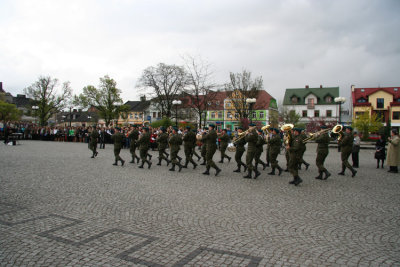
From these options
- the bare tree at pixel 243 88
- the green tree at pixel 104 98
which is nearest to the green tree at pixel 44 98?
the green tree at pixel 104 98

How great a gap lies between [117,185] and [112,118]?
180 ft

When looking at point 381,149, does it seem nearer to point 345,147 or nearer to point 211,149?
point 345,147

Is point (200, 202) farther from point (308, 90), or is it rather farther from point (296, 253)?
point (308, 90)

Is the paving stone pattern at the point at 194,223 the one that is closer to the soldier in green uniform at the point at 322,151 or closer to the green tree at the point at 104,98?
the soldier in green uniform at the point at 322,151

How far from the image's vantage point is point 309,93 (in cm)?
6988

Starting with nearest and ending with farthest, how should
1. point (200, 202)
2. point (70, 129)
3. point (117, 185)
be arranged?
point (200, 202) < point (117, 185) < point (70, 129)

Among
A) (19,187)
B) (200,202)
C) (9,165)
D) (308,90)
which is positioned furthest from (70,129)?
(308,90)

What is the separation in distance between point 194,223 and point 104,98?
60421 mm

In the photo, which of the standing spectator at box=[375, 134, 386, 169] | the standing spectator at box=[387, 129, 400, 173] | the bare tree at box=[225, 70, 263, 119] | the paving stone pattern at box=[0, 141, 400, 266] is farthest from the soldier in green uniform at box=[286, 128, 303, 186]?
→ the bare tree at box=[225, 70, 263, 119]

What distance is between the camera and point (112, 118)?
6078 cm

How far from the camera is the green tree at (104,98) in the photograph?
6044 centimetres

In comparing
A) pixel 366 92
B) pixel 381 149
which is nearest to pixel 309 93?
pixel 366 92

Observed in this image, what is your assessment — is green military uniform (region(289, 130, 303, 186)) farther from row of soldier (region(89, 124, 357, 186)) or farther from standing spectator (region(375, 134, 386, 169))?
standing spectator (region(375, 134, 386, 169))

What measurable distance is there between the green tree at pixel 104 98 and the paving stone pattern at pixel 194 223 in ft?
176
